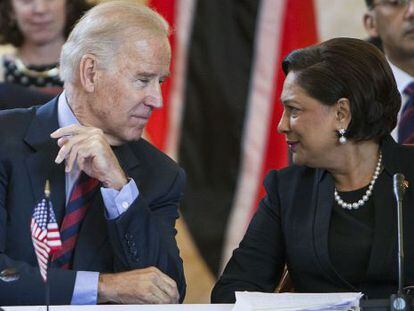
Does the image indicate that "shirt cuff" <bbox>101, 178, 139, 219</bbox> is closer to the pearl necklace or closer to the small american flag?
the small american flag

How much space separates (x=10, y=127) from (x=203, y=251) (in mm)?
1770

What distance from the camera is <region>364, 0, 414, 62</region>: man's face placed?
15.1ft

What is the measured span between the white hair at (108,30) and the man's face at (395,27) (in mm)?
1617

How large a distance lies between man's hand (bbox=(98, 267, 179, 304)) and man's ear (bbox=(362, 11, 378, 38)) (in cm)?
205

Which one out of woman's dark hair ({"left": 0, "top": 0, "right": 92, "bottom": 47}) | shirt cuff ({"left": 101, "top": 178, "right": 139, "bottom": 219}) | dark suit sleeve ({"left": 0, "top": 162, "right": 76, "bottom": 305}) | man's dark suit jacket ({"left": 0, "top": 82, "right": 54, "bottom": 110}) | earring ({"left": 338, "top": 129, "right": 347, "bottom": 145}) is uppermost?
woman's dark hair ({"left": 0, "top": 0, "right": 92, "bottom": 47})

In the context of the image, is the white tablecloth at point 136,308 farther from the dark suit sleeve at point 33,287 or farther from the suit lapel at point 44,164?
the suit lapel at point 44,164

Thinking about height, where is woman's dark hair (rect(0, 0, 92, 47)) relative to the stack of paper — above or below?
above

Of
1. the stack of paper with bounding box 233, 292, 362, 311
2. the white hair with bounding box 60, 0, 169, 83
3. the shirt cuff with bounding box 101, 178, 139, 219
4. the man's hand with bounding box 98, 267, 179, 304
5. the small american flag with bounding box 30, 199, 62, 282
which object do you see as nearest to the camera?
the small american flag with bounding box 30, 199, 62, 282

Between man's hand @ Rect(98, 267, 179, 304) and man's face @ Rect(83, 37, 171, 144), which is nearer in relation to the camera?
man's hand @ Rect(98, 267, 179, 304)

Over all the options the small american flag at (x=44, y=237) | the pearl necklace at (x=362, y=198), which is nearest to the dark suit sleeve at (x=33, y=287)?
the small american flag at (x=44, y=237)

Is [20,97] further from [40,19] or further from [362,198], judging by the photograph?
[362,198]

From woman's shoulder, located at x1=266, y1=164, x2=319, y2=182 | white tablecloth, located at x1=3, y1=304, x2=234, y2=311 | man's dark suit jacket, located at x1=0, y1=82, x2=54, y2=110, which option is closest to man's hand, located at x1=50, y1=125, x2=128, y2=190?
white tablecloth, located at x1=3, y1=304, x2=234, y2=311

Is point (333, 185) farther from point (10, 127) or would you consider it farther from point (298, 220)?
point (10, 127)

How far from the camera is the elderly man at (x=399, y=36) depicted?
4.59m
